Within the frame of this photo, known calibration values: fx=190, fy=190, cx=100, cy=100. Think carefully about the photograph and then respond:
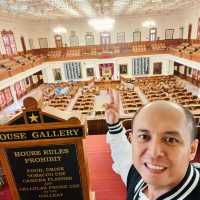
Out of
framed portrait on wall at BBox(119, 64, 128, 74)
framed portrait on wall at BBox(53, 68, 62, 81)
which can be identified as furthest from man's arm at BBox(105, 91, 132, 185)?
framed portrait on wall at BBox(53, 68, 62, 81)

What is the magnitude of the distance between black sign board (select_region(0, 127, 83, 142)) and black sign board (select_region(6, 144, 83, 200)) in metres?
0.15

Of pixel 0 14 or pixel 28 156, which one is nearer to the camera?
pixel 28 156

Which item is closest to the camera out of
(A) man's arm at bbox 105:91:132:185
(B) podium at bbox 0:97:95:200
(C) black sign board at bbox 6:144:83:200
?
(A) man's arm at bbox 105:91:132:185

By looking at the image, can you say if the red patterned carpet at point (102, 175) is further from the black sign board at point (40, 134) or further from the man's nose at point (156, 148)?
the man's nose at point (156, 148)

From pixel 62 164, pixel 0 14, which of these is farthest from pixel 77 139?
pixel 0 14

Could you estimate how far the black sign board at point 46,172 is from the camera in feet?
8.33

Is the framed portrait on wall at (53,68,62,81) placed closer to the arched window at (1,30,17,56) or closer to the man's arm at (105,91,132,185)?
the arched window at (1,30,17,56)

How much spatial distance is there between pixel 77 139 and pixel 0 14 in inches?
711

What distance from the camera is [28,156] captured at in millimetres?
2566

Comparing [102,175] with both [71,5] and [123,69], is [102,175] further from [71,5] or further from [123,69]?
[123,69]

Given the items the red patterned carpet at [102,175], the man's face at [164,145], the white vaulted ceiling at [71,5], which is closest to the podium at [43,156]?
the red patterned carpet at [102,175]

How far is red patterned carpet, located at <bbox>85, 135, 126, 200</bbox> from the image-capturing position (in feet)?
10.3

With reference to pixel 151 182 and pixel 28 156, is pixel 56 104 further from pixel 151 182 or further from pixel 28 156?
pixel 151 182

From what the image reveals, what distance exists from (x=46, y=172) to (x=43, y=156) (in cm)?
25
